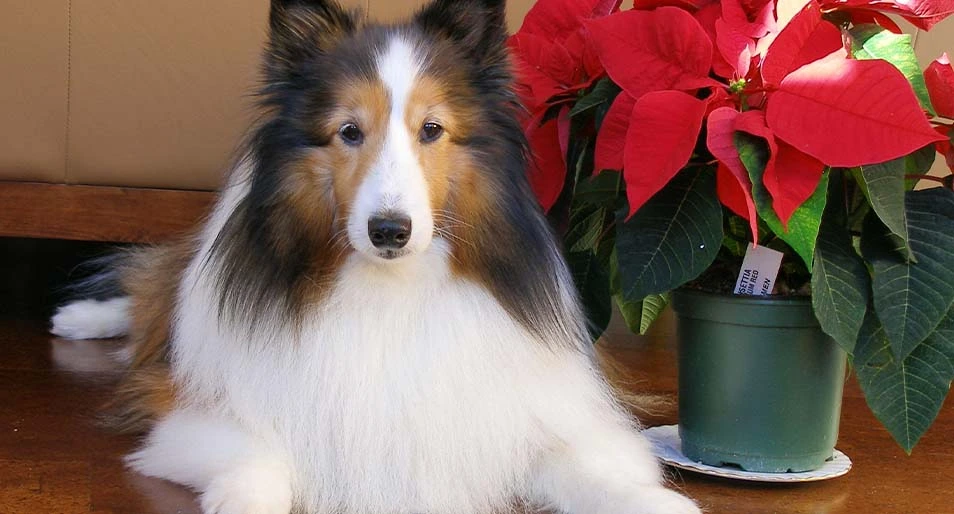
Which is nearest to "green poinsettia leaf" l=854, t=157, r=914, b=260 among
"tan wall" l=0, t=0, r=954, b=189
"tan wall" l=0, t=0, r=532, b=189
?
"tan wall" l=0, t=0, r=954, b=189

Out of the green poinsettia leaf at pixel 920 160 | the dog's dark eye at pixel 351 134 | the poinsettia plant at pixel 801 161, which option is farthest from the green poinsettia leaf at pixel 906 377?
the dog's dark eye at pixel 351 134

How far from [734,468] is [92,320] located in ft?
5.73

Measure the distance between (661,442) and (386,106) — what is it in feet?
2.67

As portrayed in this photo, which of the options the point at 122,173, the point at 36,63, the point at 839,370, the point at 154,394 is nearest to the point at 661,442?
the point at 839,370

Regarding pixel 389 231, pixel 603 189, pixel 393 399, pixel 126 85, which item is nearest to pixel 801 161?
pixel 603 189

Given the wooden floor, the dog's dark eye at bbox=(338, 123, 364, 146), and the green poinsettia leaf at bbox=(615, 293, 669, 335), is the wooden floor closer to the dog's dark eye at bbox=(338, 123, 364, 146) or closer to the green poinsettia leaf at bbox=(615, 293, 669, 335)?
the green poinsettia leaf at bbox=(615, 293, 669, 335)

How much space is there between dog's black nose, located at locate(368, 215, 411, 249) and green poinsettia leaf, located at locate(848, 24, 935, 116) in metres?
0.78

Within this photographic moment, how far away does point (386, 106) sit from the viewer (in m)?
1.68

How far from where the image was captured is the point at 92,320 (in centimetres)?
287

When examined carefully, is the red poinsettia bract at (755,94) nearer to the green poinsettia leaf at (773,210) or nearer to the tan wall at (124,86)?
the green poinsettia leaf at (773,210)

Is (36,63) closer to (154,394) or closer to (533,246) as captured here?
(154,394)

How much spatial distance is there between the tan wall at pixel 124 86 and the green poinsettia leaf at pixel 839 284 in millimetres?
1475

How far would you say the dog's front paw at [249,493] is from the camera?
1.54m

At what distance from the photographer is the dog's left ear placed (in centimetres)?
180
